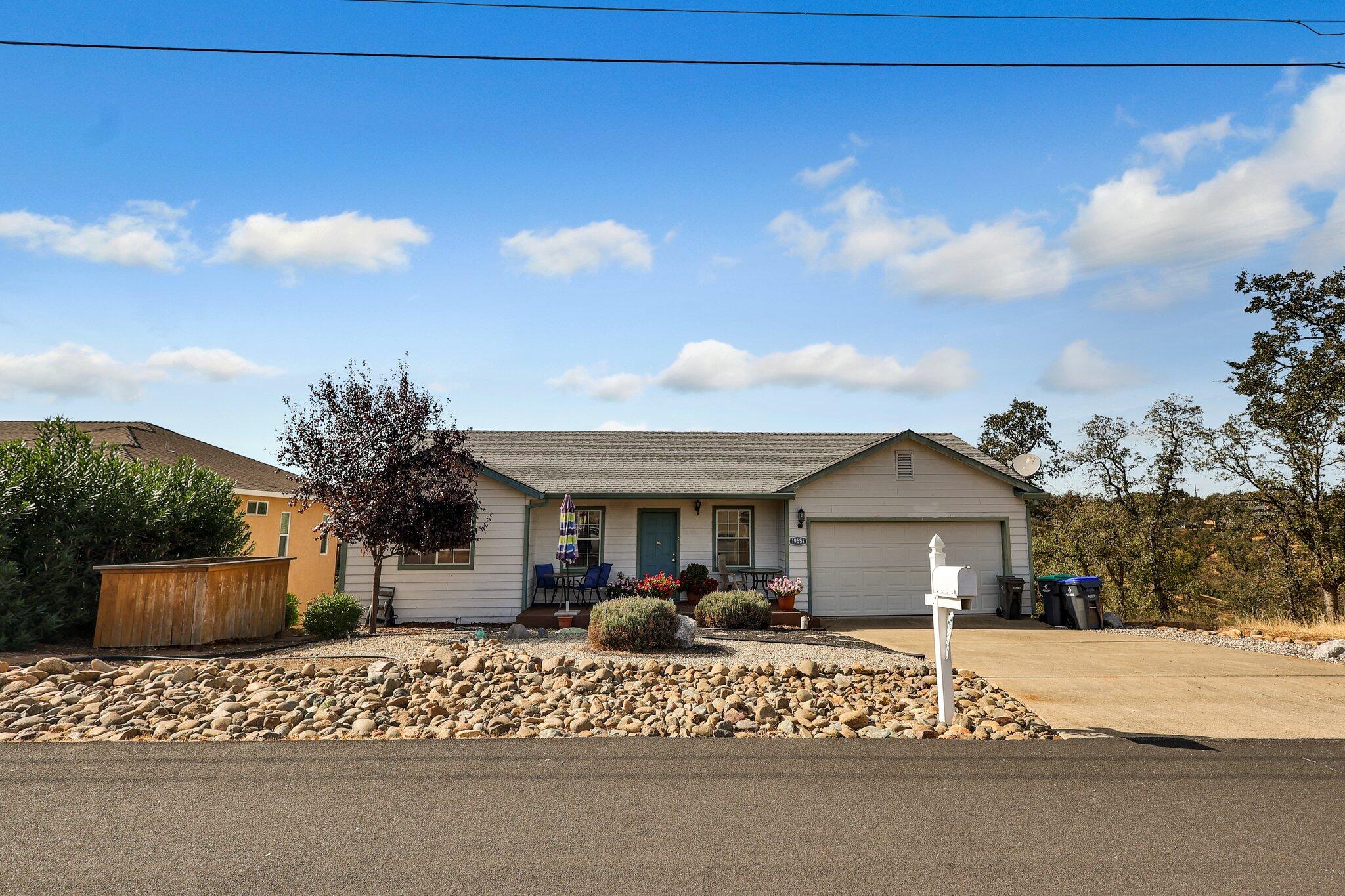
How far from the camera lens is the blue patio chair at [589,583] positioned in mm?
14258

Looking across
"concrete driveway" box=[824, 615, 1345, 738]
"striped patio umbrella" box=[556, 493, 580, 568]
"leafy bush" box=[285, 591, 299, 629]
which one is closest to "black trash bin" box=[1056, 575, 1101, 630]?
"concrete driveway" box=[824, 615, 1345, 738]

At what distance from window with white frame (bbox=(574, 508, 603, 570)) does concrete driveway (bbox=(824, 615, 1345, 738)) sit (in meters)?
5.41

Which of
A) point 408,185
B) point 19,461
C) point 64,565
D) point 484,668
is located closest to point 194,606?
point 64,565

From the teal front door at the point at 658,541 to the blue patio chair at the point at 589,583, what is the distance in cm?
116

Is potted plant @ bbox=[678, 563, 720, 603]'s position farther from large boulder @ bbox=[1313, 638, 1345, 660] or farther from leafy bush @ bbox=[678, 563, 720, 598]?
large boulder @ bbox=[1313, 638, 1345, 660]

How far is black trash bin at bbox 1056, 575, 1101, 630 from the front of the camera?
13.2m

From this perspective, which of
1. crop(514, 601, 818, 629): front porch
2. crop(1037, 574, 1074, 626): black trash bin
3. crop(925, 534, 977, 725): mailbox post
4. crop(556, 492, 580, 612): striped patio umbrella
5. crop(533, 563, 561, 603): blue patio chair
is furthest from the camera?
crop(533, 563, 561, 603): blue patio chair

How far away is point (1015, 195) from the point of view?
32.1 ft

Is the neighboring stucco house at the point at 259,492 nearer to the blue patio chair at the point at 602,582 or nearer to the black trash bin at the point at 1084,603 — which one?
the blue patio chair at the point at 602,582

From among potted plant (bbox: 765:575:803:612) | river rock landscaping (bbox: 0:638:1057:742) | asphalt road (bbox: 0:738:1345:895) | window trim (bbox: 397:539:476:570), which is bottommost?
asphalt road (bbox: 0:738:1345:895)

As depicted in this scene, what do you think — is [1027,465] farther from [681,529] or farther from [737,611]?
[737,611]

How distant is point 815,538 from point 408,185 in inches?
391

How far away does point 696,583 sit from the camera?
14664 mm

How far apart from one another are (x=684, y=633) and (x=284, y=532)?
15.0m
